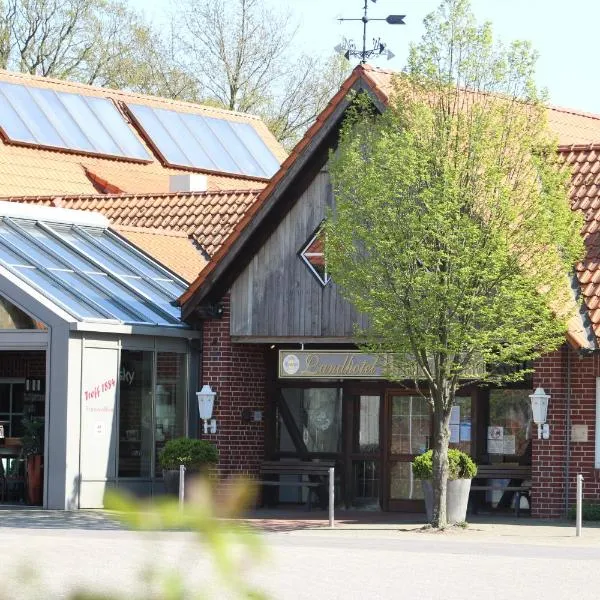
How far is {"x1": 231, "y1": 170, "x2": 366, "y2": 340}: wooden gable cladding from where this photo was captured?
2378 centimetres

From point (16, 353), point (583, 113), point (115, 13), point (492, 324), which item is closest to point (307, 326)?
point (492, 324)

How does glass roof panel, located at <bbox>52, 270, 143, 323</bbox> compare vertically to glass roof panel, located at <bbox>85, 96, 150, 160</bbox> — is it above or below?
below

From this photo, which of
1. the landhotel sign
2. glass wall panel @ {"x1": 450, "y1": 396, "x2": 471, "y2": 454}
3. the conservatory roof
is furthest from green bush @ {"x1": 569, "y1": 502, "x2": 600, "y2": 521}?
the conservatory roof

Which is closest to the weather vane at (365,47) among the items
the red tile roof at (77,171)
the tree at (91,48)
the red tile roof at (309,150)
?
the red tile roof at (309,150)

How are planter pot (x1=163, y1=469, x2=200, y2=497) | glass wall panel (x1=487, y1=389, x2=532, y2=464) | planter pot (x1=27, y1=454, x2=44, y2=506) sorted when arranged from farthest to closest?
planter pot (x1=27, y1=454, x2=44, y2=506) → glass wall panel (x1=487, y1=389, x2=532, y2=464) → planter pot (x1=163, y1=469, x2=200, y2=497)

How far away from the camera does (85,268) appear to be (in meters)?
25.3

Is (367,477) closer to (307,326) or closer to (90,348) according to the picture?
(307,326)

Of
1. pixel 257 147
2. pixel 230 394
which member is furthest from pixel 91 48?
pixel 230 394

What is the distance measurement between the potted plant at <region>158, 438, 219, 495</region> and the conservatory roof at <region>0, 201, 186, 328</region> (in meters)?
2.03

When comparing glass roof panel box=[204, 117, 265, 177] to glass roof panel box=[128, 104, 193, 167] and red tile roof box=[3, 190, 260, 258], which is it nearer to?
glass roof panel box=[128, 104, 193, 167]

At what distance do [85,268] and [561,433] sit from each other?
8.10 metres

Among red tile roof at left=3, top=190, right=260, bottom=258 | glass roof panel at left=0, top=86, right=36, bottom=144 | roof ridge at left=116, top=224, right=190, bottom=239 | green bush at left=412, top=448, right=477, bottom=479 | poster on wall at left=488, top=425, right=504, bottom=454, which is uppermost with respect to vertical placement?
glass roof panel at left=0, top=86, right=36, bottom=144

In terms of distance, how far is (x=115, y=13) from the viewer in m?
55.7

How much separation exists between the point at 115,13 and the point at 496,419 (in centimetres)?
3536
